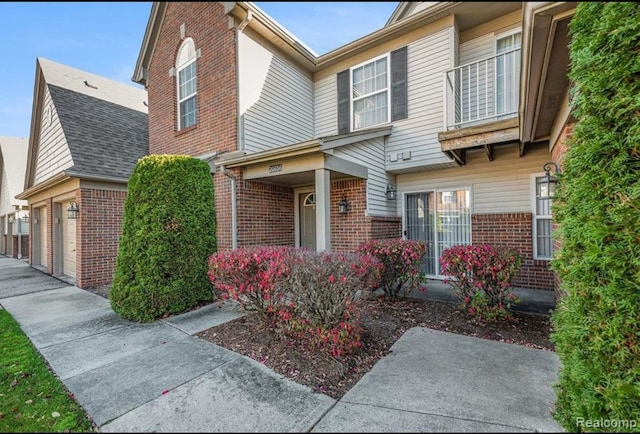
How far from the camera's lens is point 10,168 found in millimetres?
18938

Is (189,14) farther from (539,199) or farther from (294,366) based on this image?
(539,199)

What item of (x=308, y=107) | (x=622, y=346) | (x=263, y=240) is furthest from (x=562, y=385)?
(x=308, y=107)

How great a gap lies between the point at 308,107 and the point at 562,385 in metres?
8.60

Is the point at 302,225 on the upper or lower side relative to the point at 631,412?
upper

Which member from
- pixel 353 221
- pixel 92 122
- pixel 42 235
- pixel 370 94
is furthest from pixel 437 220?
pixel 42 235

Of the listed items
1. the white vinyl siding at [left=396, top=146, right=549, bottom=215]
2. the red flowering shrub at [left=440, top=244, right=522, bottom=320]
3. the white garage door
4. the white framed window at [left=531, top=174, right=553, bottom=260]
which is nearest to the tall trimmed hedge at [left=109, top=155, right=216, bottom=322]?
the red flowering shrub at [left=440, top=244, right=522, bottom=320]

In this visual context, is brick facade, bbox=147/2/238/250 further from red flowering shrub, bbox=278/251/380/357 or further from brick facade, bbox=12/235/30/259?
brick facade, bbox=12/235/30/259

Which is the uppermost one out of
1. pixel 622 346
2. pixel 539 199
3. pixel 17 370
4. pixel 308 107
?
pixel 308 107

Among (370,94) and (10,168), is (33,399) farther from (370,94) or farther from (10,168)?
(10,168)

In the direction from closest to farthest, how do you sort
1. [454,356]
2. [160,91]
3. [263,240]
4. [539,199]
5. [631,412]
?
[631,412] < [454,356] < [539,199] < [263,240] < [160,91]

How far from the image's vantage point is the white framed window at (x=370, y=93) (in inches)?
314

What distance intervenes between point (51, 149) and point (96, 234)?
15.7 feet

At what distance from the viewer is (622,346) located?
206cm

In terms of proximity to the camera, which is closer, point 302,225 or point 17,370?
point 17,370
